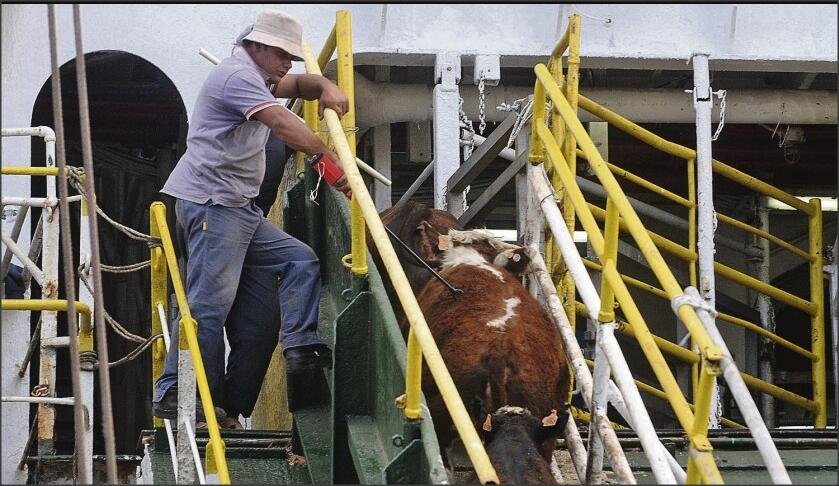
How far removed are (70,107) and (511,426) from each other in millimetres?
8866

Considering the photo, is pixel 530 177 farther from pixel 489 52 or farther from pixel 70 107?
pixel 70 107

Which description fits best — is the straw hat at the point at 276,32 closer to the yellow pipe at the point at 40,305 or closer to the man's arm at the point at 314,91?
the man's arm at the point at 314,91

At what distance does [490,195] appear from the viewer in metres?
8.93

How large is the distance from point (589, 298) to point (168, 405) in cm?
210

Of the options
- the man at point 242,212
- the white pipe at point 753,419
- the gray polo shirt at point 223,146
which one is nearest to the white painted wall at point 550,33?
the man at point 242,212

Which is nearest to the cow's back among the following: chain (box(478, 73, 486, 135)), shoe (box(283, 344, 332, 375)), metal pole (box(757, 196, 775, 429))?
shoe (box(283, 344, 332, 375))

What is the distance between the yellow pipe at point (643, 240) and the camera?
4254 mm

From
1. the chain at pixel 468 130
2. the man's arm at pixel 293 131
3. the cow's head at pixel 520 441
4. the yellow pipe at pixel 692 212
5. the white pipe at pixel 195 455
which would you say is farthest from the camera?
the chain at pixel 468 130

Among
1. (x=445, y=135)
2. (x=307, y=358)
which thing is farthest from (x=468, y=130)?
(x=307, y=358)

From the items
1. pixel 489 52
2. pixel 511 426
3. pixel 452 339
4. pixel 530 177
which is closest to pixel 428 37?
pixel 489 52

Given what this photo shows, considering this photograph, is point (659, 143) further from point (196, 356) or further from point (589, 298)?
point (196, 356)

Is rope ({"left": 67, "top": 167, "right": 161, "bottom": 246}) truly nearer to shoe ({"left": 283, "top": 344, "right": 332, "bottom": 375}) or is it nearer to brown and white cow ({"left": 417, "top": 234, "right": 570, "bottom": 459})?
shoe ({"left": 283, "top": 344, "right": 332, "bottom": 375})

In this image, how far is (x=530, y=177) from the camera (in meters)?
7.41

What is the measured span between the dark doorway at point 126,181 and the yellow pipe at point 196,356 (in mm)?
6785
